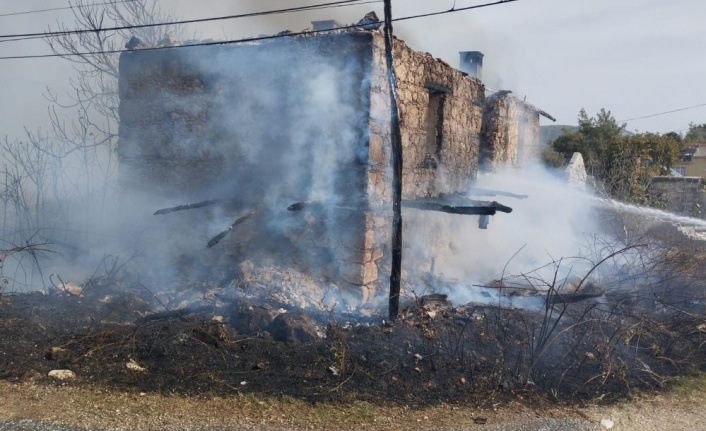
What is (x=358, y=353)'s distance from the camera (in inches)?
245

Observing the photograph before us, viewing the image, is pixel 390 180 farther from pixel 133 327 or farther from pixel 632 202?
pixel 632 202

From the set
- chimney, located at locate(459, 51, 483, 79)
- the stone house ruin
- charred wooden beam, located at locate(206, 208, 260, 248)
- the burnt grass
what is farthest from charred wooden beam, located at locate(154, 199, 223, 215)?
chimney, located at locate(459, 51, 483, 79)

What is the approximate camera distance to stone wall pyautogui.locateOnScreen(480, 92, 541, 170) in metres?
12.6

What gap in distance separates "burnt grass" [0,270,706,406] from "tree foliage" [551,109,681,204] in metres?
9.91

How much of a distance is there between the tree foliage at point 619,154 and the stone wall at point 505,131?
9.47 feet

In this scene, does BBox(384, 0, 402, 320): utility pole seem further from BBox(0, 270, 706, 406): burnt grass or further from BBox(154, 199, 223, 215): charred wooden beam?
BBox(154, 199, 223, 215): charred wooden beam

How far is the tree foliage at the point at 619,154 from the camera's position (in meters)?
17.3

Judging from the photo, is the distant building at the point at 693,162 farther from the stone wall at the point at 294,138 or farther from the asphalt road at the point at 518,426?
the asphalt road at the point at 518,426

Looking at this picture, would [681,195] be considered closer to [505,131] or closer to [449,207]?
[505,131]

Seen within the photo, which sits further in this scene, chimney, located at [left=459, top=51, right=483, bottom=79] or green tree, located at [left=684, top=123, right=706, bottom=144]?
green tree, located at [left=684, top=123, right=706, bottom=144]

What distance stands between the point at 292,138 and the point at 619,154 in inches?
647

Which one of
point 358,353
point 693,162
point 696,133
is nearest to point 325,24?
point 358,353

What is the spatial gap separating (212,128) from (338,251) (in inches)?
110

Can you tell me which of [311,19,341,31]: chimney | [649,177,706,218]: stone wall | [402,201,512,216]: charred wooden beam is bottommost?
[649,177,706,218]: stone wall
